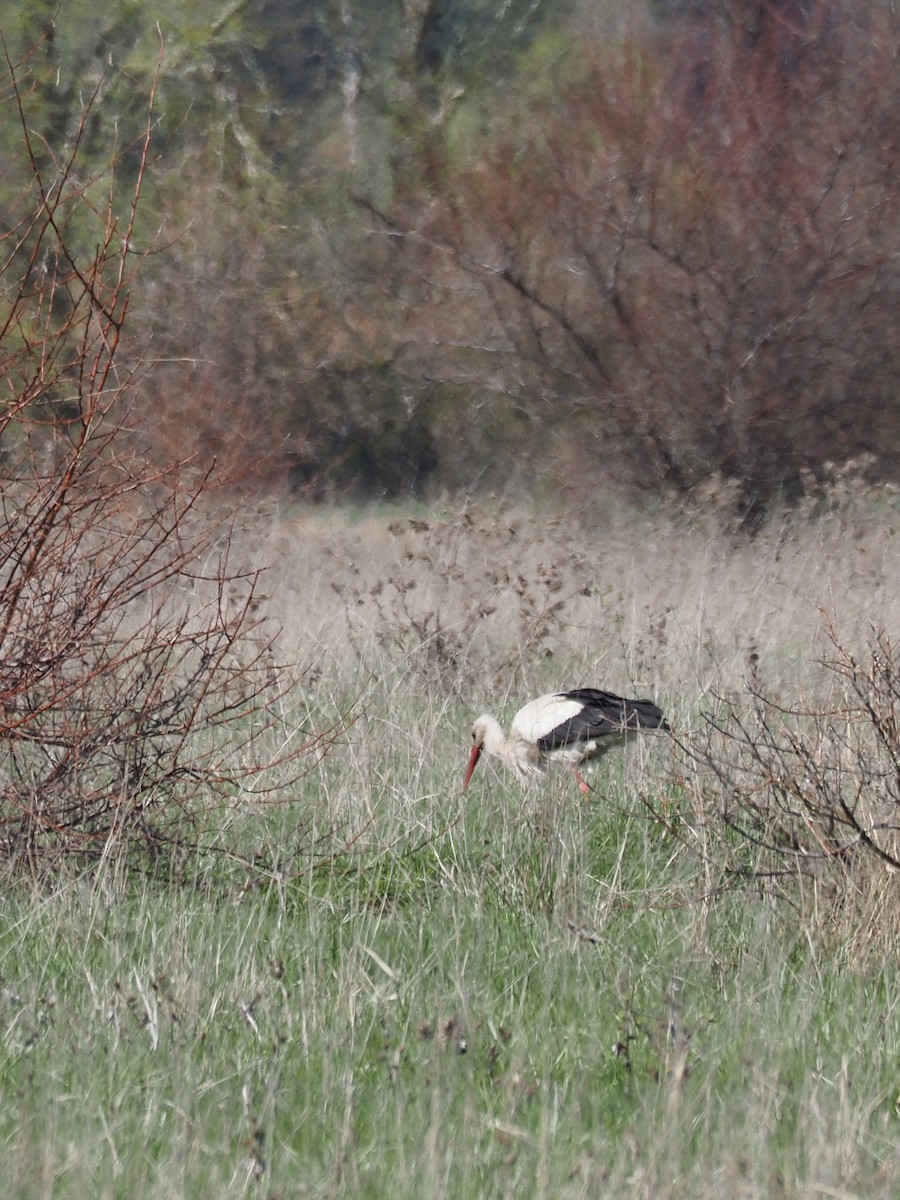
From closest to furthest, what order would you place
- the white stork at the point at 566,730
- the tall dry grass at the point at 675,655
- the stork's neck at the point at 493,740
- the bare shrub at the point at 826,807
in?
the bare shrub at the point at 826,807 < the tall dry grass at the point at 675,655 < the white stork at the point at 566,730 < the stork's neck at the point at 493,740

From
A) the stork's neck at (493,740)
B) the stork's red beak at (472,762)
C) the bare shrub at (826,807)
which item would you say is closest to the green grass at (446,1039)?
the bare shrub at (826,807)

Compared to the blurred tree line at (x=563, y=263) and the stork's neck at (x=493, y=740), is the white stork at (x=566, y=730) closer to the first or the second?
the stork's neck at (x=493, y=740)

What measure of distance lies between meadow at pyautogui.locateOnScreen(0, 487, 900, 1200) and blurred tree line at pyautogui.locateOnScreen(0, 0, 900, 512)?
17.0 ft

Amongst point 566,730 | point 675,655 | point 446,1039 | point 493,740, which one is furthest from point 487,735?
point 446,1039

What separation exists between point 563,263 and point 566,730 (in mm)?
9168

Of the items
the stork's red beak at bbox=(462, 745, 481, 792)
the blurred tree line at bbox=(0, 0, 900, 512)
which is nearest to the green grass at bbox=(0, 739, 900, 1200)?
the stork's red beak at bbox=(462, 745, 481, 792)

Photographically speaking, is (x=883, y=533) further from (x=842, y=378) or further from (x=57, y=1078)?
(x=57, y=1078)

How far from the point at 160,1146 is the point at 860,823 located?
5.73ft

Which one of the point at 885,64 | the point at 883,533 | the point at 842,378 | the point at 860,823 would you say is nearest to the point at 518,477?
the point at 842,378

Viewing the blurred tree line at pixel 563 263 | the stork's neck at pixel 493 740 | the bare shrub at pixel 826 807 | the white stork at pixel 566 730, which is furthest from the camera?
the blurred tree line at pixel 563 263

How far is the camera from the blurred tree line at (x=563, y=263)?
12.1 metres

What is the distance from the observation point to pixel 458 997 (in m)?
2.70

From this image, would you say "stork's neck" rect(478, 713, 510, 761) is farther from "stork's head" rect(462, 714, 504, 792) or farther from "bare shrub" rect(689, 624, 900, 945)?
"bare shrub" rect(689, 624, 900, 945)

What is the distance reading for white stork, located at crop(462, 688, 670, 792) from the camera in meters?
4.46
